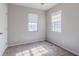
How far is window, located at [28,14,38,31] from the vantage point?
14.5 ft

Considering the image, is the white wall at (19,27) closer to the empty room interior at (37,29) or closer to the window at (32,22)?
the empty room interior at (37,29)

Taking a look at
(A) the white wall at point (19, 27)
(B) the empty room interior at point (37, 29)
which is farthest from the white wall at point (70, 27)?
(A) the white wall at point (19, 27)

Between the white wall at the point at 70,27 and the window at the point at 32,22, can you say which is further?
the window at the point at 32,22

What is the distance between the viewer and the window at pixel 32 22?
4.43 metres

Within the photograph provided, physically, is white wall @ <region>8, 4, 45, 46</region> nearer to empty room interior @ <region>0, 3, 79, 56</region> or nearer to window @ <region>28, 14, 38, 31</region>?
empty room interior @ <region>0, 3, 79, 56</region>

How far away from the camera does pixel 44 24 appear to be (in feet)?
16.9

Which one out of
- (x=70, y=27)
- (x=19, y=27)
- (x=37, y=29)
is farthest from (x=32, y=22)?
(x=70, y=27)

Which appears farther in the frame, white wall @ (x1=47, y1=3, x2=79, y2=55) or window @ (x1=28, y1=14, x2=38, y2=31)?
window @ (x1=28, y1=14, x2=38, y2=31)

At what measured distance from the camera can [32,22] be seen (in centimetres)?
455

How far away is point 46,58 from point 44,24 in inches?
184

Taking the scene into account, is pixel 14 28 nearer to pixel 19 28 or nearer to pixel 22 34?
pixel 19 28

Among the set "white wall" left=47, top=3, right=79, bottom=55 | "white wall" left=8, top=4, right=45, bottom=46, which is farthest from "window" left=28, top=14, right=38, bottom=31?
"white wall" left=47, top=3, right=79, bottom=55

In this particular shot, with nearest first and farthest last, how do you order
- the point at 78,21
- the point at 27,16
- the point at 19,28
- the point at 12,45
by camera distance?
1. the point at 78,21
2. the point at 12,45
3. the point at 19,28
4. the point at 27,16

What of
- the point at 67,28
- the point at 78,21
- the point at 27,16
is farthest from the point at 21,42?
the point at 78,21
